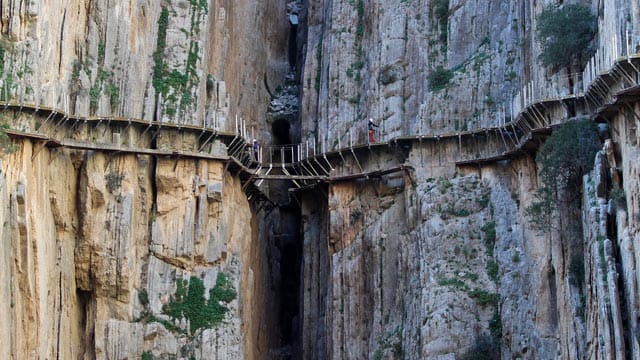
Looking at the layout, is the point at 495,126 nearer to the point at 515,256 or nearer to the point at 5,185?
the point at 515,256

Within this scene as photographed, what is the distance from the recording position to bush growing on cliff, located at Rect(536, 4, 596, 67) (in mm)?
49531

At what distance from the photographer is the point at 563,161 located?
151 ft

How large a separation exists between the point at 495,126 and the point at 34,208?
67.7 feet

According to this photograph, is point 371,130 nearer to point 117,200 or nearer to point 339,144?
point 339,144

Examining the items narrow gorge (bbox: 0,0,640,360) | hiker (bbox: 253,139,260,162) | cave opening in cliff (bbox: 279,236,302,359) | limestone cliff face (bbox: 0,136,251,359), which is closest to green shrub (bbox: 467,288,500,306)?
narrow gorge (bbox: 0,0,640,360)

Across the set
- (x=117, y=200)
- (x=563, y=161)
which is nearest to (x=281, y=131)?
(x=117, y=200)

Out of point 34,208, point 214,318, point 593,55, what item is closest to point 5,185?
point 34,208

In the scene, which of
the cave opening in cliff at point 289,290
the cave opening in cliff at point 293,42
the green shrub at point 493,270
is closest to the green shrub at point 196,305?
the cave opening in cliff at point 289,290

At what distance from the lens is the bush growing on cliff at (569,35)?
4953cm

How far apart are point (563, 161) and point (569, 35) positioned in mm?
6239

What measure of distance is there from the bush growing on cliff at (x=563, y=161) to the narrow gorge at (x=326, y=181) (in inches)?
3.3

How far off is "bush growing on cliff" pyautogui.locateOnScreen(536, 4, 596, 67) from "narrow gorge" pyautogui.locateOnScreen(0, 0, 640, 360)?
4.3 inches

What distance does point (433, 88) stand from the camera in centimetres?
5975

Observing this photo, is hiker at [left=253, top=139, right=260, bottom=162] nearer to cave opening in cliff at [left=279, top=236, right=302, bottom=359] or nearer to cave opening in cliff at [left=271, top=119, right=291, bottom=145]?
cave opening in cliff at [left=271, top=119, right=291, bottom=145]
